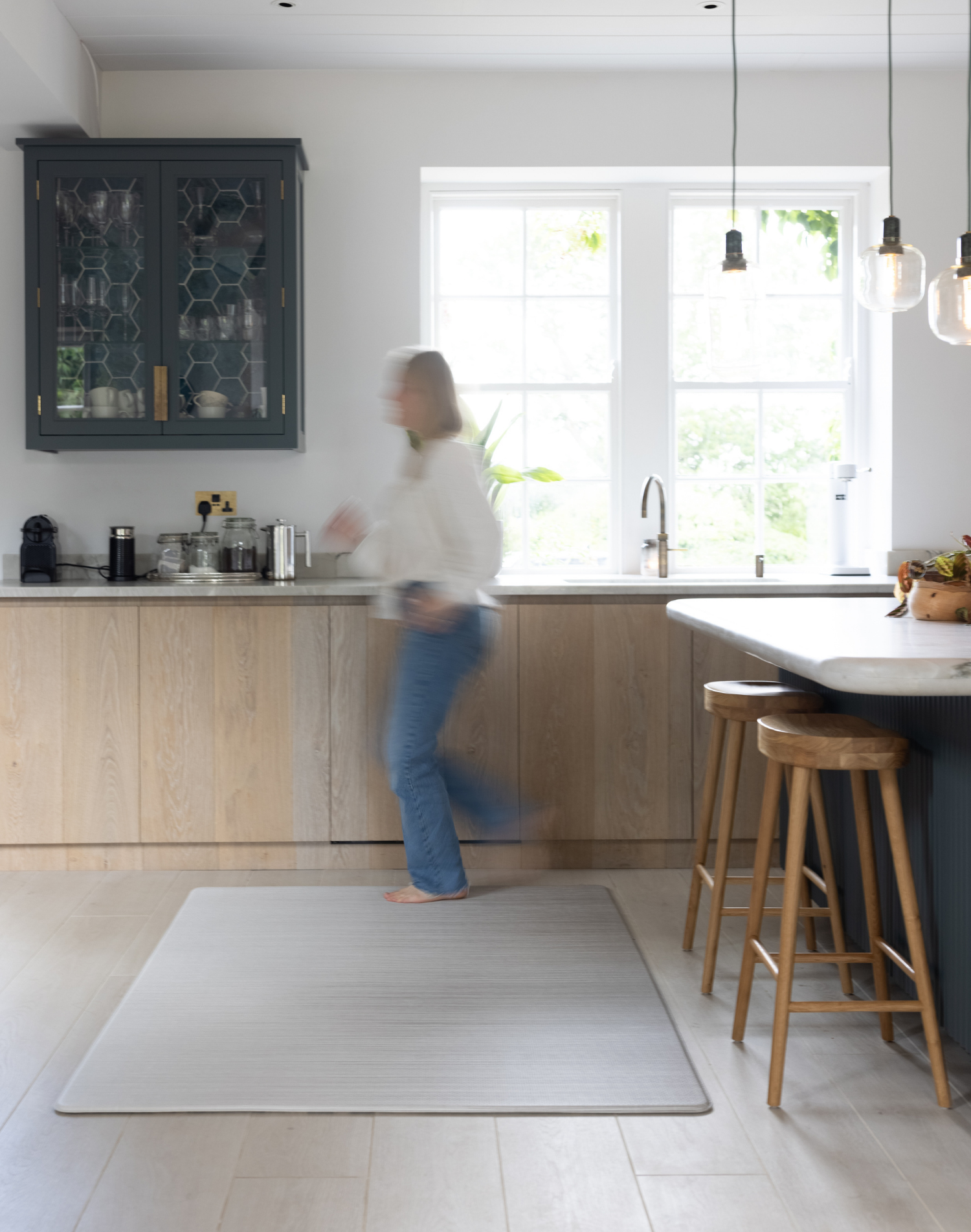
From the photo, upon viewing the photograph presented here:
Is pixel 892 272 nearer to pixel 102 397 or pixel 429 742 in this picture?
pixel 429 742

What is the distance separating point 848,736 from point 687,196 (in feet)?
9.28

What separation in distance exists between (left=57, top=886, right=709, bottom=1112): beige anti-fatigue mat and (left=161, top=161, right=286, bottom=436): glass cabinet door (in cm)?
168

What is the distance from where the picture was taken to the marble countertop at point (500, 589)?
133 inches

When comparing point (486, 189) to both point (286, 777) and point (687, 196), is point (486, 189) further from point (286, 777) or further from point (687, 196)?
point (286, 777)

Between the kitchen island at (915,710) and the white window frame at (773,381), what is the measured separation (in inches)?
64.6

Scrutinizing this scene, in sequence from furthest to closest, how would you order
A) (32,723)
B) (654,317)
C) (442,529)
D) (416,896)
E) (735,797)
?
(654,317)
(32,723)
(416,896)
(442,529)
(735,797)

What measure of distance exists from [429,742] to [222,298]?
1802mm

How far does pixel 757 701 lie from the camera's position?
2.50m

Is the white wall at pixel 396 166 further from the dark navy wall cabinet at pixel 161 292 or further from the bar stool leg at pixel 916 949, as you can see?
the bar stool leg at pixel 916 949

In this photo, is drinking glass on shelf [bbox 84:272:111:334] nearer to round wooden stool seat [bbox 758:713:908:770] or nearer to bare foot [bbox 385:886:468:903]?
bare foot [bbox 385:886:468:903]

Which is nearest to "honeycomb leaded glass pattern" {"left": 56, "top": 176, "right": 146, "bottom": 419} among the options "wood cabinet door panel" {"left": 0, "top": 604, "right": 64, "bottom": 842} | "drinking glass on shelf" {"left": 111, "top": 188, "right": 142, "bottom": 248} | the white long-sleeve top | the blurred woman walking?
"drinking glass on shelf" {"left": 111, "top": 188, "right": 142, "bottom": 248}

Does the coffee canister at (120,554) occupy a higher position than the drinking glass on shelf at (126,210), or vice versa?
the drinking glass on shelf at (126,210)

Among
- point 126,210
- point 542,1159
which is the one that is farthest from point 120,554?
point 542,1159

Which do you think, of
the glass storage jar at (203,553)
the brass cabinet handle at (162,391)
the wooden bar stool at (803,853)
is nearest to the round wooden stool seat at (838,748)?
the wooden bar stool at (803,853)
